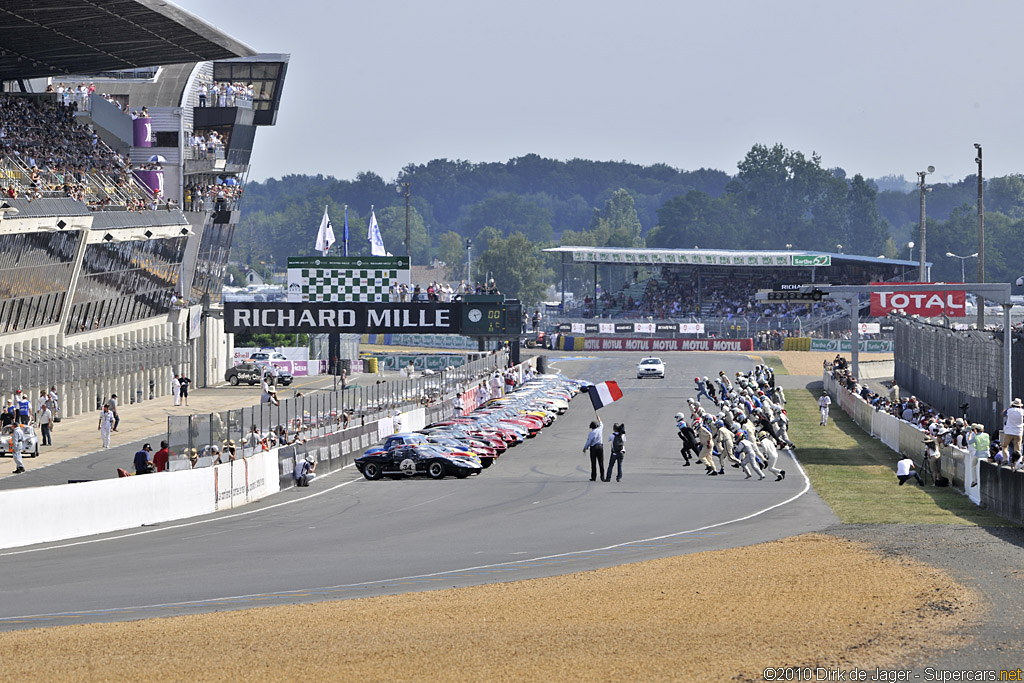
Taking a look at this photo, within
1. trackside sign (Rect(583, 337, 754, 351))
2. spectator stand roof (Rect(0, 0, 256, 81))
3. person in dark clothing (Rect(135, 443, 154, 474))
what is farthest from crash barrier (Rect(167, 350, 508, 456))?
trackside sign (Rect(583, 337, 754, 351))

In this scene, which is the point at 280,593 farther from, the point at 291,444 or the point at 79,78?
the point at 79,78

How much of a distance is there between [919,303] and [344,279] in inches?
1101

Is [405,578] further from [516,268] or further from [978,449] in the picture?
[516,268]

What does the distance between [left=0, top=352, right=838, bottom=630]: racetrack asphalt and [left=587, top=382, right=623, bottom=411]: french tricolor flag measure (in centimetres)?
239

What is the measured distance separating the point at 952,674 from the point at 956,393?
29390 mm

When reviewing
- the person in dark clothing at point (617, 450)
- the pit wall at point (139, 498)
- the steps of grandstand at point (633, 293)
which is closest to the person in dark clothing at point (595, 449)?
the person in dark clothing at point (617, 450)

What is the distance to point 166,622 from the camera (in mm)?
16641

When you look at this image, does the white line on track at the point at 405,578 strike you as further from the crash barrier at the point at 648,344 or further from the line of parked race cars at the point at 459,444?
the crash barrier at the point at 648,344

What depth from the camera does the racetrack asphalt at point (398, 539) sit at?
18562 mm

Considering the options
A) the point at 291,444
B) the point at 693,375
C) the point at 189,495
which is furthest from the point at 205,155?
the point at 189,495

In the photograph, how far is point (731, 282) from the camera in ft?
365

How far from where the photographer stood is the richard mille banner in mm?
62500

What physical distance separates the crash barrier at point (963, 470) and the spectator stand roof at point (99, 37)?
28300 mm

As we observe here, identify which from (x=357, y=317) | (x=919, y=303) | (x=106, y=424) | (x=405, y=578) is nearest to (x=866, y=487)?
(x=405, y=578)
